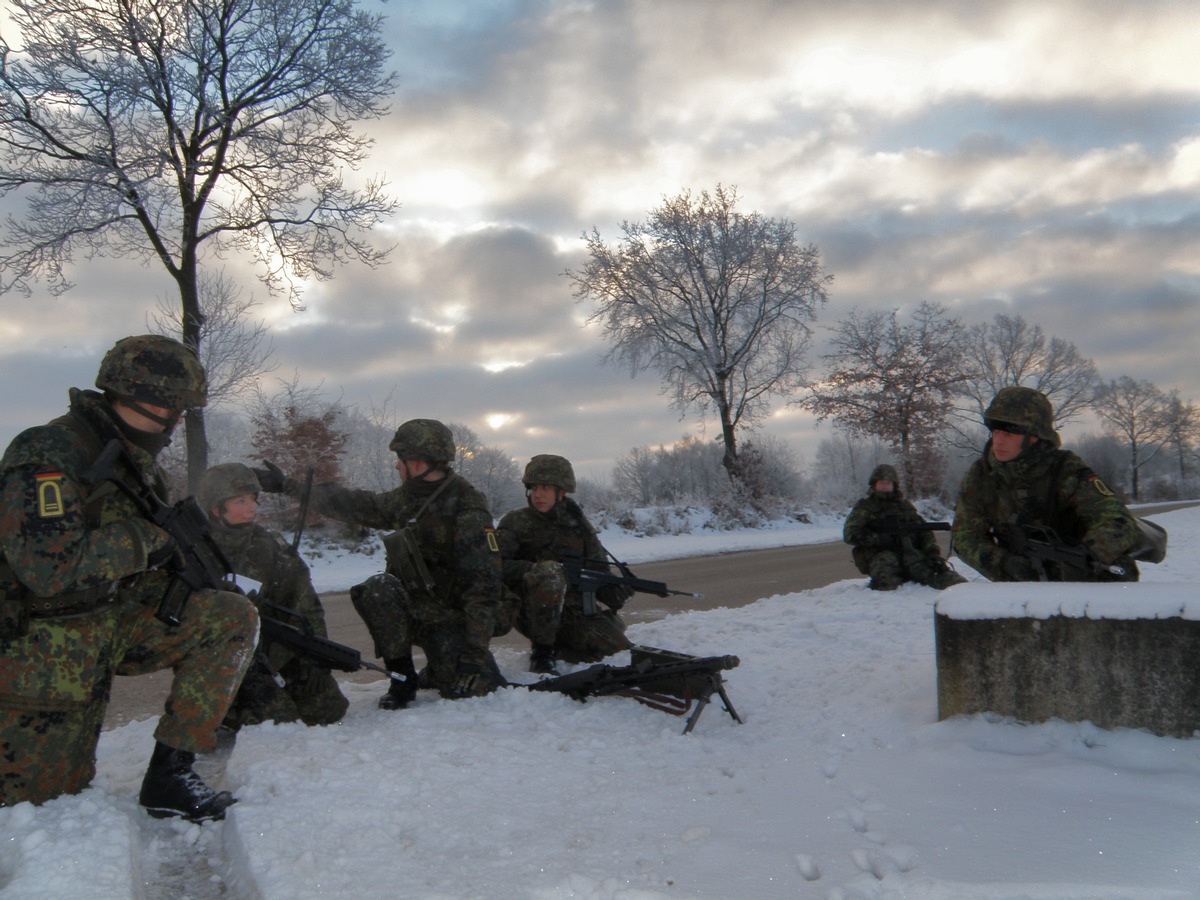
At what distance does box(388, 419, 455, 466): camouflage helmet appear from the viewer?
5074 mm

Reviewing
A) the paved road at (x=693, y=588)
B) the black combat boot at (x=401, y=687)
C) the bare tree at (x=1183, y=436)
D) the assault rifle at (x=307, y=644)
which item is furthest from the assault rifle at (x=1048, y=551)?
the bare tree at (x=1183, y=436)

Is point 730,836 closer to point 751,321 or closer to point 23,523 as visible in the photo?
point 23,523

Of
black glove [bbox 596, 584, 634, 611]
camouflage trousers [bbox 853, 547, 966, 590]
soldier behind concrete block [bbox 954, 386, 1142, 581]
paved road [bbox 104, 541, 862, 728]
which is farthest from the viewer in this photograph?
camouflage trousers [bbox 853, 547, 966, 590]

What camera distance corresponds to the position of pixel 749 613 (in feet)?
25.6

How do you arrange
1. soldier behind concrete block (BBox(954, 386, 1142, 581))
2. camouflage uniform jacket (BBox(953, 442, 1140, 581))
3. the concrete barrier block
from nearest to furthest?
the concrete barrier block
camouflage uniform jacket (BBox(953, 442, 1140, 581))
soldier behind concrete block (BBox(954, 386, 1142, 581))

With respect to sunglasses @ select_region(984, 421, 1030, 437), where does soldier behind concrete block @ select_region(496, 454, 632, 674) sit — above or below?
below

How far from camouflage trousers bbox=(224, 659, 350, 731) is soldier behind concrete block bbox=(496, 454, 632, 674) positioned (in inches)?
56.8

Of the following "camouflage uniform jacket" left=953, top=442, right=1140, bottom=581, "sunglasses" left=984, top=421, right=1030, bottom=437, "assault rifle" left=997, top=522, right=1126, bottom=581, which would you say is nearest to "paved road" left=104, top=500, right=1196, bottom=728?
"camouflage uniform jacket" left=953, top=442, right=1140, bottom=581

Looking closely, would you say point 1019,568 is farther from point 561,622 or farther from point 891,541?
point 891,541

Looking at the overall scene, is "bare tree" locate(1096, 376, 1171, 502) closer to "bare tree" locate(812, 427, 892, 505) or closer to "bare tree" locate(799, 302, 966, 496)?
"bare tree" locate(812, 427, 892, 505)

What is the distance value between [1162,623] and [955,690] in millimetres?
918

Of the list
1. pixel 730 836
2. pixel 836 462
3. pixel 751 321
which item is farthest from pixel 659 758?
pixel 836 462

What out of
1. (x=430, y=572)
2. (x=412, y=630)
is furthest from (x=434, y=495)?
(x=412, y=630)

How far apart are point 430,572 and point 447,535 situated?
254mm
